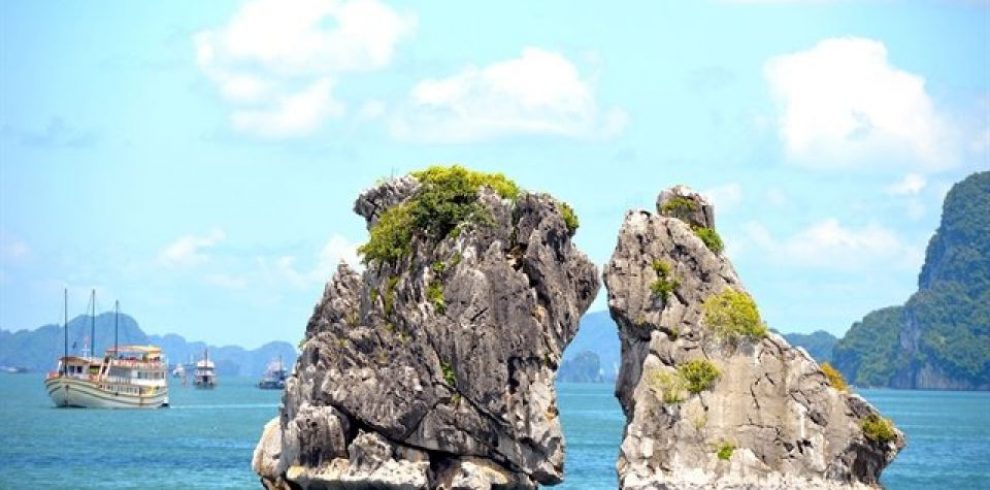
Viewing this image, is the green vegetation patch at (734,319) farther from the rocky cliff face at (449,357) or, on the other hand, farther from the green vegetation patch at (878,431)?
the rocky cliff face at (449,357)

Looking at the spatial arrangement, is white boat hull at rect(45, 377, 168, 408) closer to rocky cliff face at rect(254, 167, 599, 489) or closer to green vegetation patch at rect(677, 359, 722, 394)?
rocky cliff face at rect(254, 167, 599, 489)

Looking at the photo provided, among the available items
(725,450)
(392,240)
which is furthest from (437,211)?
(725,450)

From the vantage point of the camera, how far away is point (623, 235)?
5416cm

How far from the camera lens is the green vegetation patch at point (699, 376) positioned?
52.3 m

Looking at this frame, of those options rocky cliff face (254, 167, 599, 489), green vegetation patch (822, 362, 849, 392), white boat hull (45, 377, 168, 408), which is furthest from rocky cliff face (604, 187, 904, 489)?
white boat hull (45, 377, 168, 408)

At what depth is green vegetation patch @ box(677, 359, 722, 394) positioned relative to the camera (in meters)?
52.3

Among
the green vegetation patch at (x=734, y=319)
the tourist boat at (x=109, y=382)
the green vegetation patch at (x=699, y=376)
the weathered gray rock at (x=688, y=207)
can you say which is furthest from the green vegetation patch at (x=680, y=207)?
the tourist boat at (x=109, y=382)

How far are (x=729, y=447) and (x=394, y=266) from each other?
35.1ft

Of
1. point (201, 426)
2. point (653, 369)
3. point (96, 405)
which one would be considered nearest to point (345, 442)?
point (653, 369)

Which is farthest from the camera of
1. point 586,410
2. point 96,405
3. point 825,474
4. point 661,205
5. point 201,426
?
point 586,410

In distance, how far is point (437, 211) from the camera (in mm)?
55125

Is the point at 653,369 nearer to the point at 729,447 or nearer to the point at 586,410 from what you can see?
the point at 729,447

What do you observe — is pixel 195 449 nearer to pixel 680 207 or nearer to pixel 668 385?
pixel 680 207

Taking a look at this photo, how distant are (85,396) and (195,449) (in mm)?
50296
